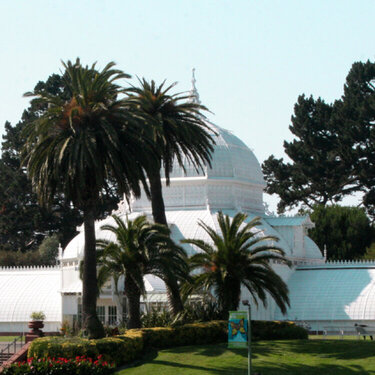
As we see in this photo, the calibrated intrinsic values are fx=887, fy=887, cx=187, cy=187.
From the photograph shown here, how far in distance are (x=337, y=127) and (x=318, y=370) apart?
205 feet

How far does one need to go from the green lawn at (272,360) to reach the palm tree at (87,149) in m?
3.77

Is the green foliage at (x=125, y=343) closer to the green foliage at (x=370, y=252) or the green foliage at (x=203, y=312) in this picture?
the green foliage at (x=203, y=312)

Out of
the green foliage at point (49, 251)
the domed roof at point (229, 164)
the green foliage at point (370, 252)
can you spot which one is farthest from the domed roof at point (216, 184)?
the green foliage at point (370, 252)

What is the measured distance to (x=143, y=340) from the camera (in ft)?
131

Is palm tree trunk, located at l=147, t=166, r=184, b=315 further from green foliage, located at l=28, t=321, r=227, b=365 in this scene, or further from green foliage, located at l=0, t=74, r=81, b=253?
green foliage, located at l=0, t=74, r=81, b=253

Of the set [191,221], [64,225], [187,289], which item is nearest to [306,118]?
[64,225]

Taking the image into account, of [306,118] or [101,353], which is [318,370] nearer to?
[101,353]

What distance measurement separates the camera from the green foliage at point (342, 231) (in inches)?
3440

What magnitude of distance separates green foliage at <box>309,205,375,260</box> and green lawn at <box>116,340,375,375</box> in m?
47.3

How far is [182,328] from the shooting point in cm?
4178

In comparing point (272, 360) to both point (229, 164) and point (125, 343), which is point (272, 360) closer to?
point (125, 343)

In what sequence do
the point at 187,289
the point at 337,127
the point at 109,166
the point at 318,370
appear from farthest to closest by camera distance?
the point at 337,127 → the point at 187,289 → the point at 109,166 → the point at 318,370

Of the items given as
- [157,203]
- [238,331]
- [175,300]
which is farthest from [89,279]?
[238,331]

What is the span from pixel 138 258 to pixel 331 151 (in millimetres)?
55368
